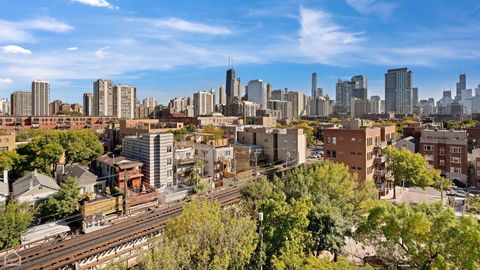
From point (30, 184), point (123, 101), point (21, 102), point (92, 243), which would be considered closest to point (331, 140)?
point (92, 243)

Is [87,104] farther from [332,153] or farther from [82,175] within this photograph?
[332,153]

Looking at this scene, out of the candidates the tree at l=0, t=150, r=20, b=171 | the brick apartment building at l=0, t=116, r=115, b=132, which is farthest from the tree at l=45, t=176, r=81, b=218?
the brick apartment building at l=0, t=116, r=115, b=132

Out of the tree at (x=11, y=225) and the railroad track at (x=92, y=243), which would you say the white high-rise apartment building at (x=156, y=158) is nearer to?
the railroad track at (x=92, y=243)

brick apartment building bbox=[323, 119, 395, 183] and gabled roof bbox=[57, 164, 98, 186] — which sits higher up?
brick apartment building bbox=[323, 119, 395, 183]

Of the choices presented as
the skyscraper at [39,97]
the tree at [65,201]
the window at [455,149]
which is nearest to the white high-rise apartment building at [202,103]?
the skyscraper at [39,97]

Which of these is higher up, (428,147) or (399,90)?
(399,90)

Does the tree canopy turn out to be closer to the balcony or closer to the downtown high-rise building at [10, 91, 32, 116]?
the balcony
